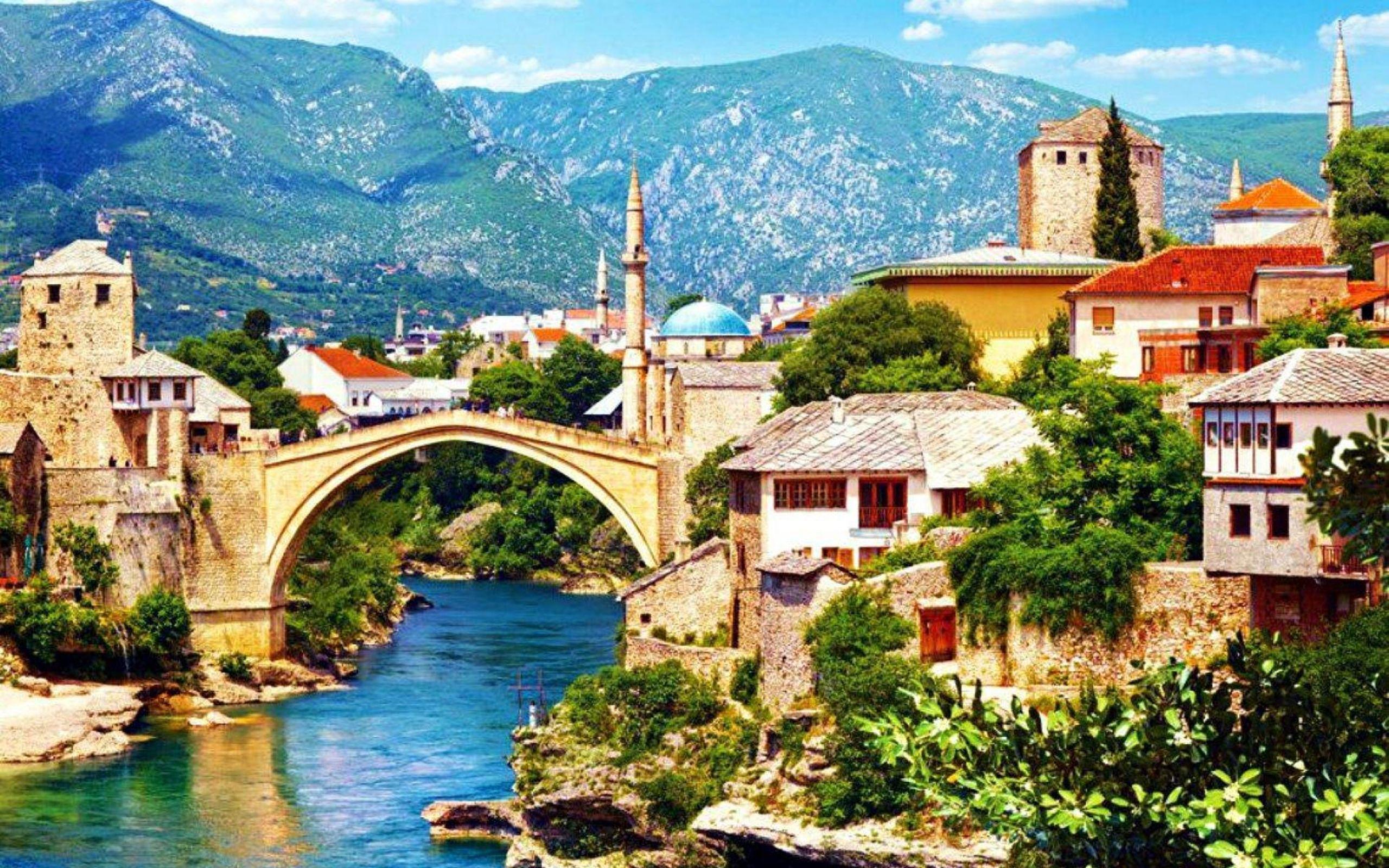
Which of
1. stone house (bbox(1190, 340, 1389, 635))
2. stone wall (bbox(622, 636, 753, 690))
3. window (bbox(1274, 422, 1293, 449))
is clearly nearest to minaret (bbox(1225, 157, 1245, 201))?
stone wall (bbox(622, 636, 753, 690))

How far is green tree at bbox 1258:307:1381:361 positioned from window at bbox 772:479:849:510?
826 cm

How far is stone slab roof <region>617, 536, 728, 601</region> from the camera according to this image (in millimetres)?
45750

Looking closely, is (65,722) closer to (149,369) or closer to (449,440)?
(149,369)

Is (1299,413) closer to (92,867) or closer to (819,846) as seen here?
(819,846)

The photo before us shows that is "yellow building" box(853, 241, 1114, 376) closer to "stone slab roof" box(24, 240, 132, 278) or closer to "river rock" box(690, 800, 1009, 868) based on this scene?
"stone slab roof" box(24, 240, 132, 278)

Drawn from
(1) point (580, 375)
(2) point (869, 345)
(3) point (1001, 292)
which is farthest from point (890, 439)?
(1) point (580, 375)

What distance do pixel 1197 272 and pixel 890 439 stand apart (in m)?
12.4

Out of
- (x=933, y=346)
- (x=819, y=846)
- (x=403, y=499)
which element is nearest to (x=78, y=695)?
(x=933, y=346)

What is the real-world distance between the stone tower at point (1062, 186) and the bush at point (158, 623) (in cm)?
2653

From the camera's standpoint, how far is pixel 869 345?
5850 cm

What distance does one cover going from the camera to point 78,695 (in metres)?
58.5

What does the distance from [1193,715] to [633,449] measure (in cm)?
4490

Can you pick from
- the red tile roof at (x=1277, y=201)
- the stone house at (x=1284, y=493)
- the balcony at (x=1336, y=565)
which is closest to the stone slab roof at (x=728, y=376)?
the red tile roof at (x=1277, y=201)

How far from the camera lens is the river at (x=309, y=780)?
150 ft
